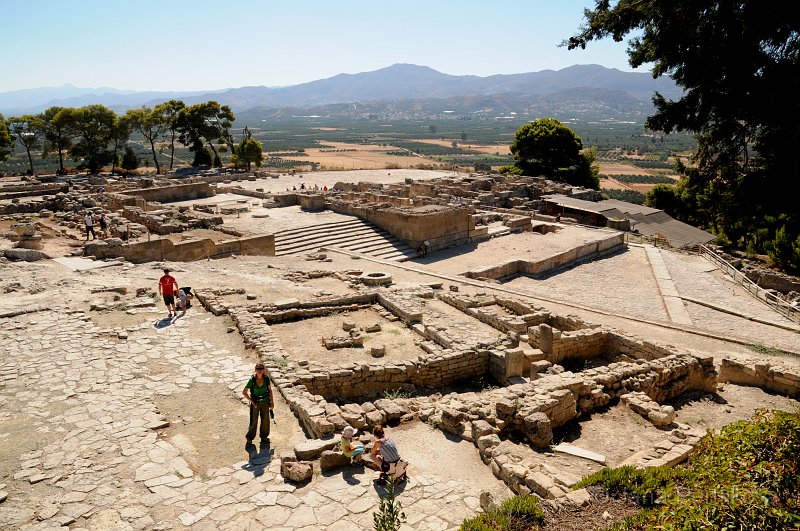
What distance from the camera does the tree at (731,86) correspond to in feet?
23.8

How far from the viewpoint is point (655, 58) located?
8617 mm

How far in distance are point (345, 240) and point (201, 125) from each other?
94.8 feet

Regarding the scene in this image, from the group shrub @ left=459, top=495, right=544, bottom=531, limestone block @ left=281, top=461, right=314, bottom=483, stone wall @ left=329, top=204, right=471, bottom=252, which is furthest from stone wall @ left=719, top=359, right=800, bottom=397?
stone wall @ left=329, top=204, right=471, bottom=252

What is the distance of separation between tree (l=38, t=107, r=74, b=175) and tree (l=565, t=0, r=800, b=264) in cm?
4510

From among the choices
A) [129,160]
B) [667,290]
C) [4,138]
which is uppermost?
[4,138]

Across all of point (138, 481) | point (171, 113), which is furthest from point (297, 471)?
point (171, 113)

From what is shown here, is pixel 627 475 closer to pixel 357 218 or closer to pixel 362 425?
pixel 362 425

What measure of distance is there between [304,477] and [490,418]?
3.19 metres

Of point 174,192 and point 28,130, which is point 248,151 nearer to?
point 174,192

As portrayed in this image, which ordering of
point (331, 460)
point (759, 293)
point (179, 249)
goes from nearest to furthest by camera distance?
point (331, 460), point (179, 249), point (759, 293)

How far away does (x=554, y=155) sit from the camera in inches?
2060

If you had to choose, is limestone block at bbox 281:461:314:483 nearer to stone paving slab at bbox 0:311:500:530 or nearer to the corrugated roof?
stone paving slab at bbox 0:311:500:530

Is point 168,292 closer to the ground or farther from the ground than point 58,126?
closer to the ground

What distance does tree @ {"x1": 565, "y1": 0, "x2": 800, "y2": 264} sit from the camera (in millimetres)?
7266
